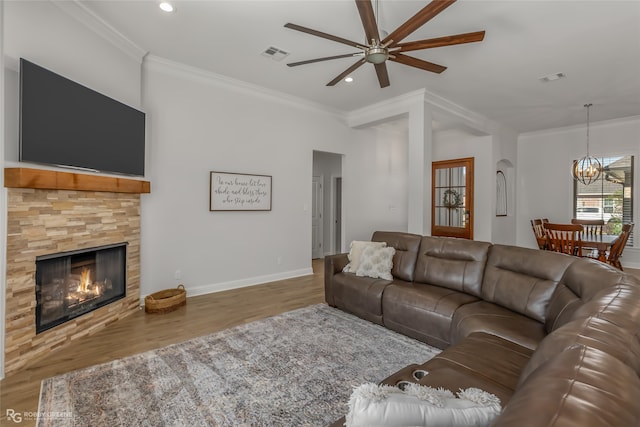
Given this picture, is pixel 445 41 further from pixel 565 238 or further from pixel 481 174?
pixel 481 174

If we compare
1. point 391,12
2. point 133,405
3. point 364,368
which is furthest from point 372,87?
point 133,405

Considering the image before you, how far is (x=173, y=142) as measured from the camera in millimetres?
3902

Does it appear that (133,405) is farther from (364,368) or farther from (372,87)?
(372,87)

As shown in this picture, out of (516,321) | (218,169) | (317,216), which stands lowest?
(516,321)

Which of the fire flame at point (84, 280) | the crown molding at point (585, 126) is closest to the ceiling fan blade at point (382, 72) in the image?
the fire flame at point (84, 280)

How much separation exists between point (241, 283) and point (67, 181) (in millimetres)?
2515

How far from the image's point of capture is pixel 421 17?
2.17m

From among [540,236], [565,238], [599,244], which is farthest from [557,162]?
[599,244]

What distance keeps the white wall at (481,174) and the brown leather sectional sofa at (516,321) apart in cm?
345

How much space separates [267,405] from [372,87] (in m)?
4.11

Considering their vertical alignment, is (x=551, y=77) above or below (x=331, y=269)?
above

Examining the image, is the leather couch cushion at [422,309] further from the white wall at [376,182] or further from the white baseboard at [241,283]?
the white wall at [376,182]

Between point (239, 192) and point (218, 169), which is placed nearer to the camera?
point (218, 169)

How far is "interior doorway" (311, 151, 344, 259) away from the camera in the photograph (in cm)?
732
